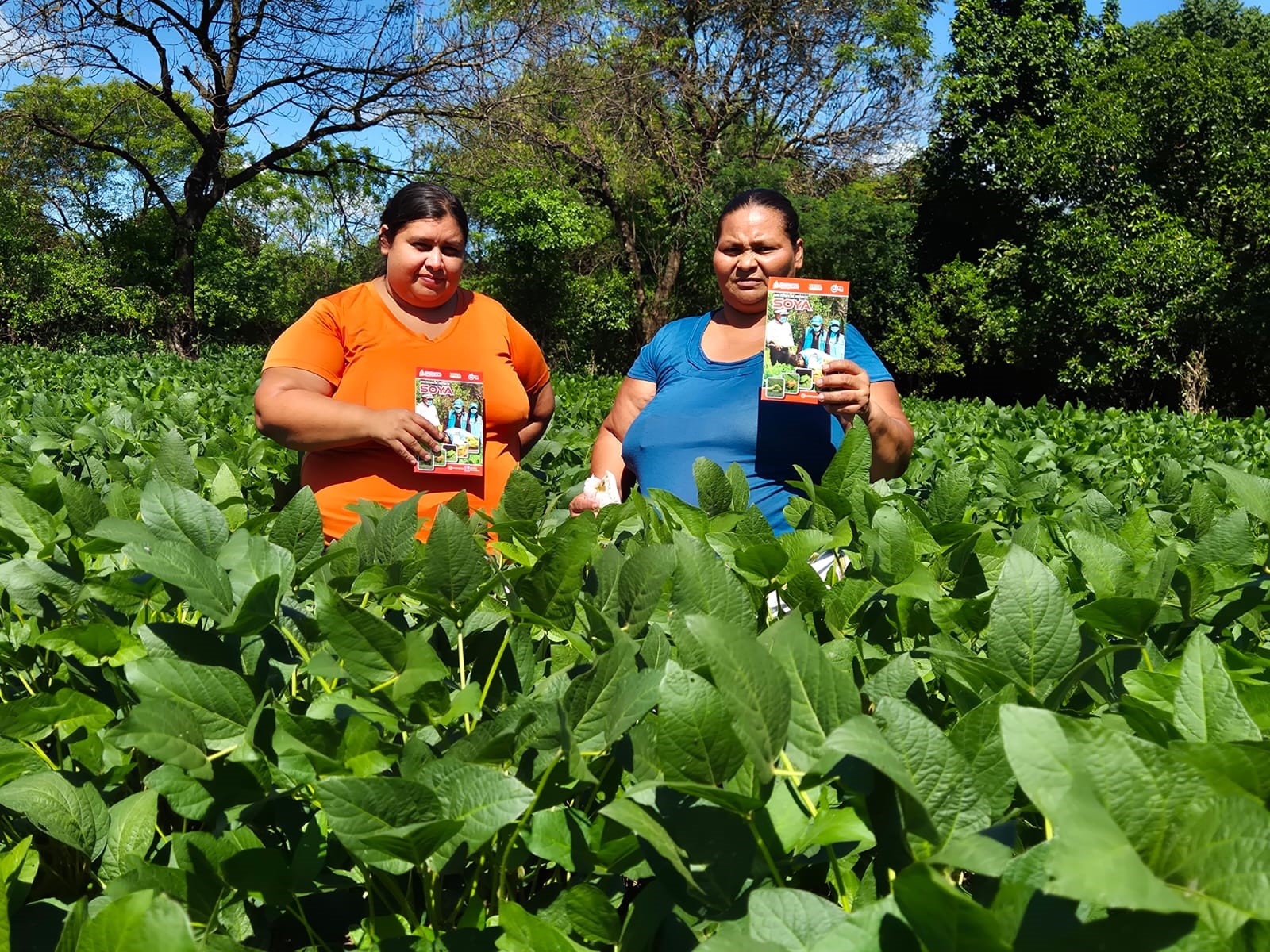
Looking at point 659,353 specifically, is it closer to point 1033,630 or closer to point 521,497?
point 521,497

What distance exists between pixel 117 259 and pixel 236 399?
2803 centimetres

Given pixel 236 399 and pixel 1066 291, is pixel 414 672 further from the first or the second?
pixel 1066 291

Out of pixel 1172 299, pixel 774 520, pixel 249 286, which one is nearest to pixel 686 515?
pixel 774 520

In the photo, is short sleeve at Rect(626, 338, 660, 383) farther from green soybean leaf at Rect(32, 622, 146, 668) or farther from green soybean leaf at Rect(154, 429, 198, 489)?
green soybean leaf at Rect(32, 622, 146, 668)

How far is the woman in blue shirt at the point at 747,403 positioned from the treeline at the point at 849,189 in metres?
19.3

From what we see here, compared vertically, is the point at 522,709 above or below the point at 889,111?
below

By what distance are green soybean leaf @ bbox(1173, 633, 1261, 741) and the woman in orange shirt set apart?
2.16m

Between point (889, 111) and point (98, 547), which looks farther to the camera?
point (889, 111)

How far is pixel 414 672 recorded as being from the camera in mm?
971

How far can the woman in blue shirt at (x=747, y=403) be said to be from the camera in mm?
2922

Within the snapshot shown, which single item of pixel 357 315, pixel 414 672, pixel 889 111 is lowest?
pixel 414 672

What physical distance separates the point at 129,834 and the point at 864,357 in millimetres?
2396

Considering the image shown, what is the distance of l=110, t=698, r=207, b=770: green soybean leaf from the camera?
0.90 metres

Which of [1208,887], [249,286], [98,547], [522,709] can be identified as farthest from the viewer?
[249,286]
